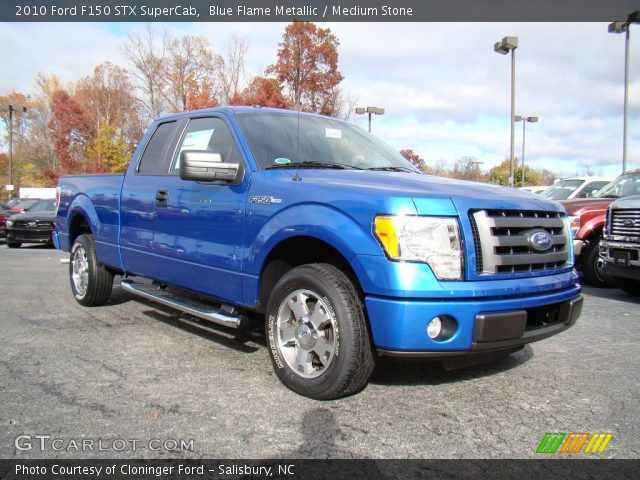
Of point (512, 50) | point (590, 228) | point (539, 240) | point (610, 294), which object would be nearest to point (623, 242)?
point (610, 294)

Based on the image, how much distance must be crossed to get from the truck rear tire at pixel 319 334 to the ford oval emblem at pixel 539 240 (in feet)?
3.71

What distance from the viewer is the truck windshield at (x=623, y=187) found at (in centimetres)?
843

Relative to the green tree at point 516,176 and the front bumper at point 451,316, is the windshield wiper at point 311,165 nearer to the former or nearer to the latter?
the front bumper at point 451,316

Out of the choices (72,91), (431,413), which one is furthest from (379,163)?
(72,91)

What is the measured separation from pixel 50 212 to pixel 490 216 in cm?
1646

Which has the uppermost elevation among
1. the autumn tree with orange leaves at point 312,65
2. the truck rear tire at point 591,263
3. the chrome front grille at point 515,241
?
the autumn tree with orange leaves at point 312,65

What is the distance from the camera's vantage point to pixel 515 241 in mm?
3088

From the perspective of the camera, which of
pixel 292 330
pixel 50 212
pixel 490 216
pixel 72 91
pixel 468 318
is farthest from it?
pixel 72 91

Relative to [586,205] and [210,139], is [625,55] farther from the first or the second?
[210,139]

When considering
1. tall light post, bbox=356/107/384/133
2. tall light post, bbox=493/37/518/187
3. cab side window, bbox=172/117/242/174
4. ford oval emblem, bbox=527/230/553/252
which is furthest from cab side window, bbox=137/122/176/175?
tall light post, bbox=356/107/384/133

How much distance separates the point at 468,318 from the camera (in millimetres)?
2795

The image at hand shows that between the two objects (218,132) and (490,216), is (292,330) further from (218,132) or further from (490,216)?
(218,132)

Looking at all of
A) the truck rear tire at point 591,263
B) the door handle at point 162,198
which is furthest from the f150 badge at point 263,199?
the truck rear tire at point 591,263

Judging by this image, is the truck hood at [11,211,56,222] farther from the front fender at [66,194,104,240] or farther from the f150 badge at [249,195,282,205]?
the f150 badge at [249,195,282,205]
